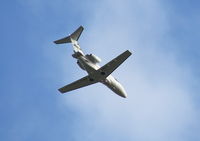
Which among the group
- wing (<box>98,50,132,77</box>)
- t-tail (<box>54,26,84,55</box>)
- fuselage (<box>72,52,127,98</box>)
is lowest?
wing (<box>98,50,132,77</box>)

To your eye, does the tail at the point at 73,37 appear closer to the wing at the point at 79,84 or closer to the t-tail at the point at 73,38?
the t-tail at the point at 73,38

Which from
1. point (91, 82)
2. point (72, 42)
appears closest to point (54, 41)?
point (72, 42)

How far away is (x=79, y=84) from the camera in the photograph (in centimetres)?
9150

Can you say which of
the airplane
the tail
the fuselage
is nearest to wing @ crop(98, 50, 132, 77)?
the airplane

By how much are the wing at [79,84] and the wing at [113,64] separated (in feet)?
13.2

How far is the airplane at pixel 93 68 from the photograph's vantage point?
274 feet

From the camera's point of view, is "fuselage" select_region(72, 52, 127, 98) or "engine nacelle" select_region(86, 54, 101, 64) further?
"engine nacelle" select_region(86, 54, 101, 64)

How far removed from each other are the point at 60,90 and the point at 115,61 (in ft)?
48.2

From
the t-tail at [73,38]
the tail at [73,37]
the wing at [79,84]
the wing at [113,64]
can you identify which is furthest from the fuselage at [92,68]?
the tail at [73,37]

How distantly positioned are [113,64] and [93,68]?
12.1 ft

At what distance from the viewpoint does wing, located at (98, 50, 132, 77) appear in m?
80.9

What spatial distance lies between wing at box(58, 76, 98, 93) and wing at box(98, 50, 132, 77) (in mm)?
4032

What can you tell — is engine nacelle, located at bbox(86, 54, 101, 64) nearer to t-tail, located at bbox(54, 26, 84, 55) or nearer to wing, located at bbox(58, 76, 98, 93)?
wing, located at bbox(58, 76, 98, 93)

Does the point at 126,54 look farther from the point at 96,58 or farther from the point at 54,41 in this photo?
the point at 54,41
